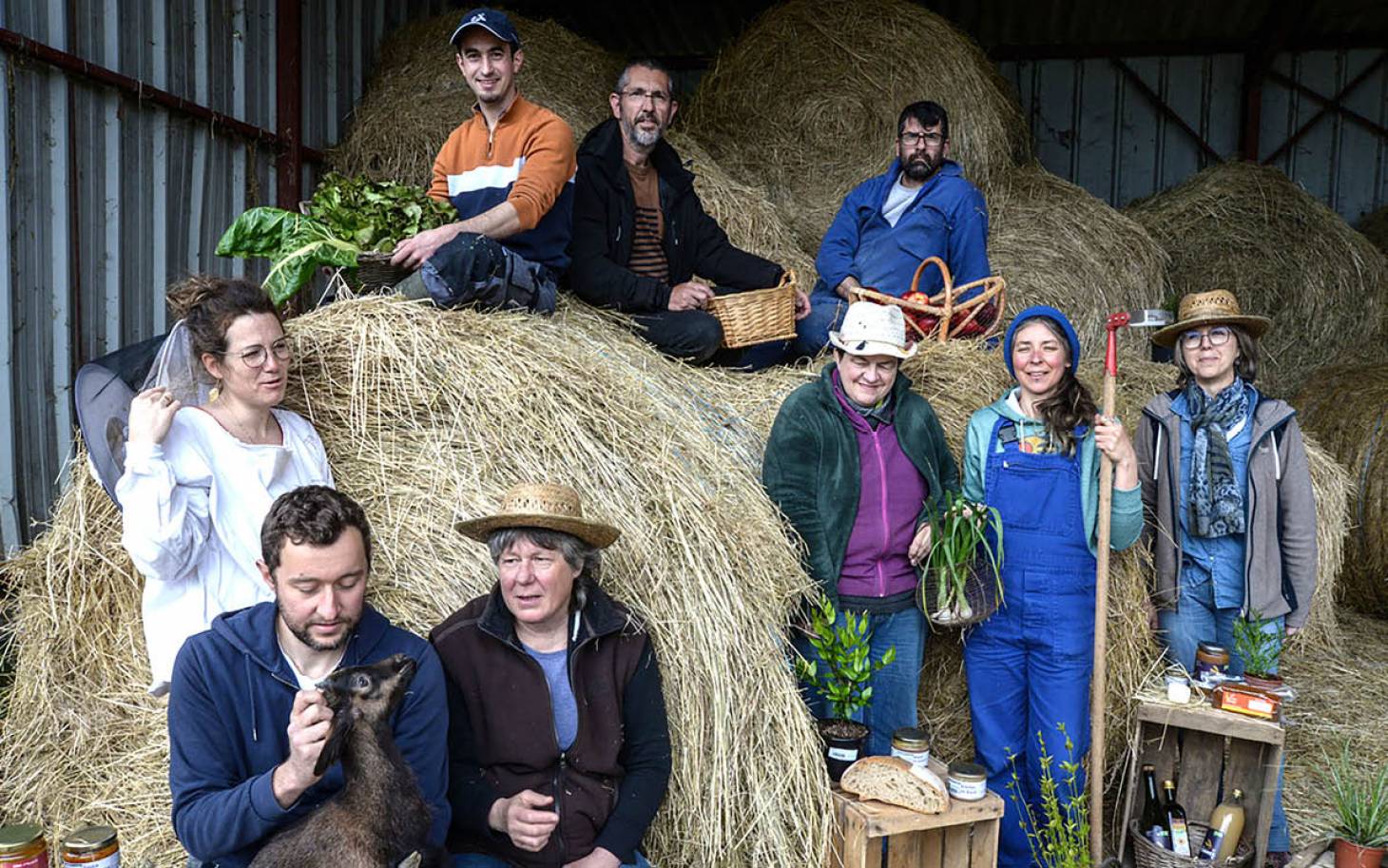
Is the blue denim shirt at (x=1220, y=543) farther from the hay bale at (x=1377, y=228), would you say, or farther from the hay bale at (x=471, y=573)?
the hay bale at (x=1377, y=228)

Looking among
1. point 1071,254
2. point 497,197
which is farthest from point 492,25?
point 1071,254

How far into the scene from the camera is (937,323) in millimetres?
4547

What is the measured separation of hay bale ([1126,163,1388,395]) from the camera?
24.7 feet

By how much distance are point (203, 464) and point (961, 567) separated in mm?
2308

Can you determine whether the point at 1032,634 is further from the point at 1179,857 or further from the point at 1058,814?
the point at 1179,857

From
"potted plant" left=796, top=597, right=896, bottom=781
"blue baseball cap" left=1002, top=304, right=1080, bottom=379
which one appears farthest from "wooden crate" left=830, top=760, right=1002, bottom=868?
"blue baseball cap" left=1002, top=304, right=1080, bottom=379

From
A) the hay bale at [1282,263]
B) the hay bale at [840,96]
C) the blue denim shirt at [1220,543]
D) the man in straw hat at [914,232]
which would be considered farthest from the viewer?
the hay bale at [1282,263]

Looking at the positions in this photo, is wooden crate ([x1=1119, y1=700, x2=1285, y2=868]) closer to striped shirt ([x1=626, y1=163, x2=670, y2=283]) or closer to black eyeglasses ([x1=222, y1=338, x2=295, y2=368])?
striped shirt ([x1=626, y1=163, x2=670, y2=283])

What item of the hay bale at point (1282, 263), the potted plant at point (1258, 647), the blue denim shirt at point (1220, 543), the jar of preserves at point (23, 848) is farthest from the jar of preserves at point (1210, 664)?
the hay bale at point (1282, 263)

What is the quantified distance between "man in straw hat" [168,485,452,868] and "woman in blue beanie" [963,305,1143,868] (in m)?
2.11

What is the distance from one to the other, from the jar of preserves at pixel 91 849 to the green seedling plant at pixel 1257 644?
3.48 m

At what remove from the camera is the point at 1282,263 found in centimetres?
764

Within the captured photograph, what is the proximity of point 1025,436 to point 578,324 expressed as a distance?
5.60 ft

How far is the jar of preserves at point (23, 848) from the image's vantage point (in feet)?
6.86
